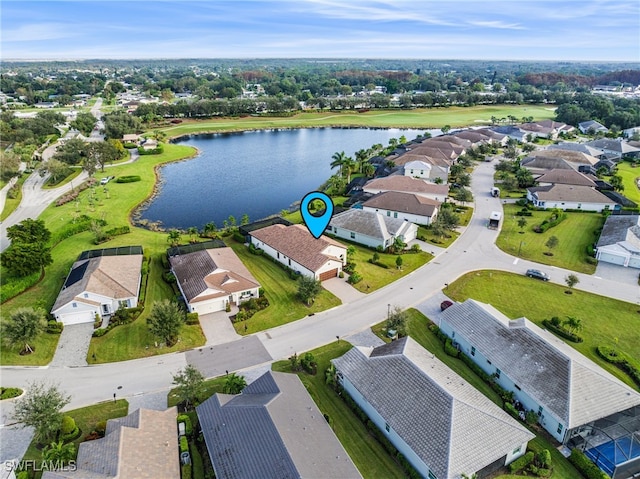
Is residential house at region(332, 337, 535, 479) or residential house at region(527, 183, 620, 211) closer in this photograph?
residential house at region(332, 337, 535, 479)

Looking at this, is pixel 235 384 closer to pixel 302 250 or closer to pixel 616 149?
pixel 302 250

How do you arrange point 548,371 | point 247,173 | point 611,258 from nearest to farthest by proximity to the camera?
point 548,371 < point 611,258 < point 247,173

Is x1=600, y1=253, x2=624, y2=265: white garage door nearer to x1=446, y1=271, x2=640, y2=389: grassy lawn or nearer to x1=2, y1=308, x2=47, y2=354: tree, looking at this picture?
x1=446, y1=271, x2=640, y2=389: grassy lawn

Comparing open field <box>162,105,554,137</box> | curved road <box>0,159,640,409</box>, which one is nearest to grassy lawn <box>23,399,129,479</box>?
curved road <box>0,159,640,409</box>

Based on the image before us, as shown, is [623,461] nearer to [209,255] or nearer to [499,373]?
[499,373]

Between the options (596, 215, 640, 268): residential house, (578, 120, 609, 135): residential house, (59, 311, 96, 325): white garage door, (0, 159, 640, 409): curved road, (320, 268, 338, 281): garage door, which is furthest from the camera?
(578, 120, 609, 135): residential house

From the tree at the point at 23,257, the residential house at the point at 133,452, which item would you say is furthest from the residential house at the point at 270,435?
the tree at the point at 23,257

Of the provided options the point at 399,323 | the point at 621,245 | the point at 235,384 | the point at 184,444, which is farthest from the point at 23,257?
the point at 621,245
